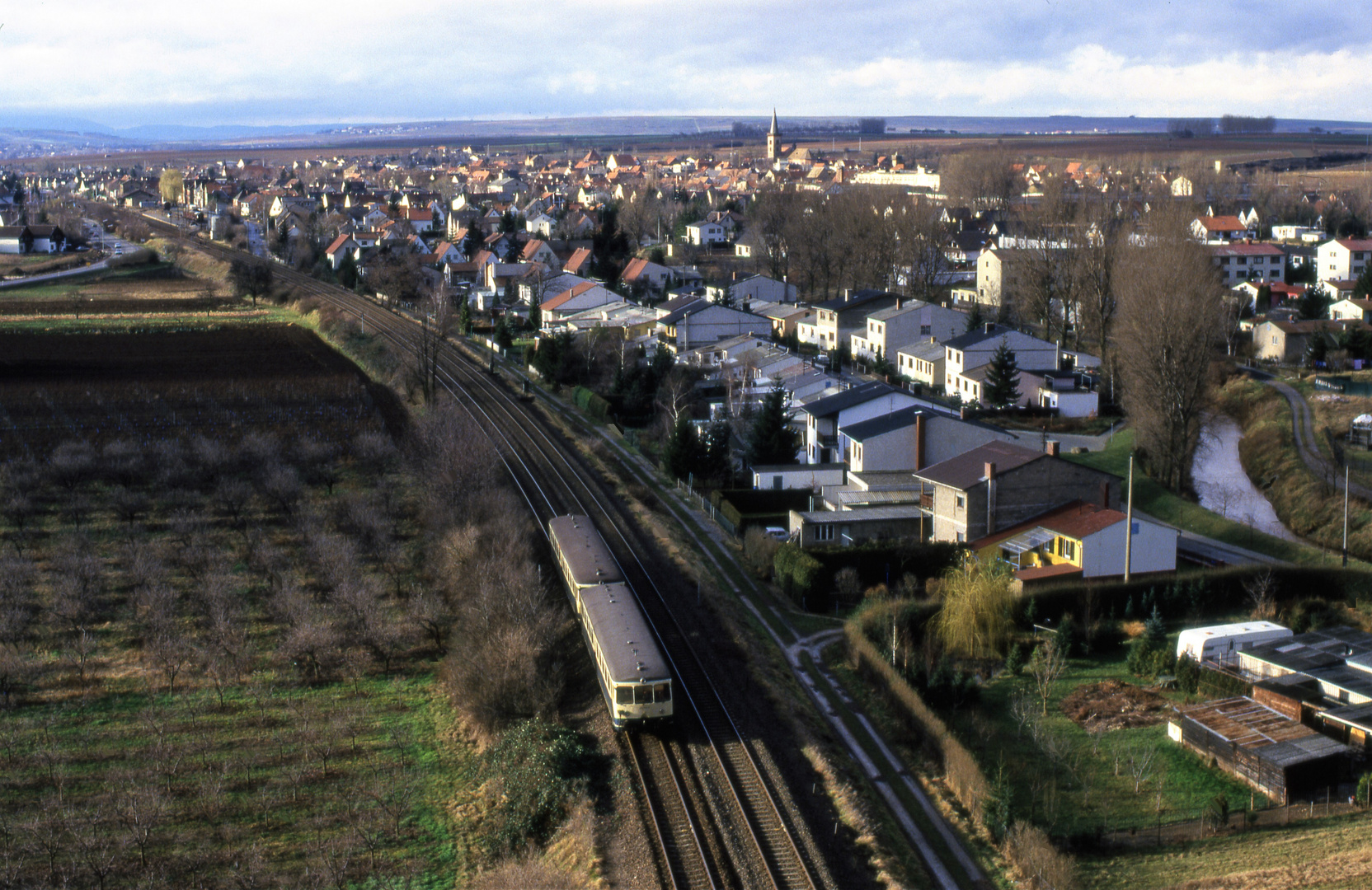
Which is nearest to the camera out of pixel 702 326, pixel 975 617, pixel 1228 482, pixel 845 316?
pixel 975 617

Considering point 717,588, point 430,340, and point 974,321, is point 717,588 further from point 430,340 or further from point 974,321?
point 430,340

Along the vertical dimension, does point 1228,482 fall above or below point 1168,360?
Answer: below

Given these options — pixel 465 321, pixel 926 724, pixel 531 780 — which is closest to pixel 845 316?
pixel 465 321

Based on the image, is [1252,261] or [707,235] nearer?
[1252,261]

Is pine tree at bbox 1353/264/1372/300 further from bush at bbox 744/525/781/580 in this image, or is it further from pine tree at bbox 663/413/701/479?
bush at bbox 744/525/781/580

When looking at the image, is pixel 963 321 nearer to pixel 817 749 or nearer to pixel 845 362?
pixel 845 362

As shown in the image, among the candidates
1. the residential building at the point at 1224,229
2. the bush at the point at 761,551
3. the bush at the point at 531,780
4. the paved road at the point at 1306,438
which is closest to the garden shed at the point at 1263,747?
the bush at the point at 531,780

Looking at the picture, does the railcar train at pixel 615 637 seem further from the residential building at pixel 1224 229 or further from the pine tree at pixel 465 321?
the residential building at pixel 1224 229

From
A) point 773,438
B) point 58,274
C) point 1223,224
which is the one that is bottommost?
point 773,438
